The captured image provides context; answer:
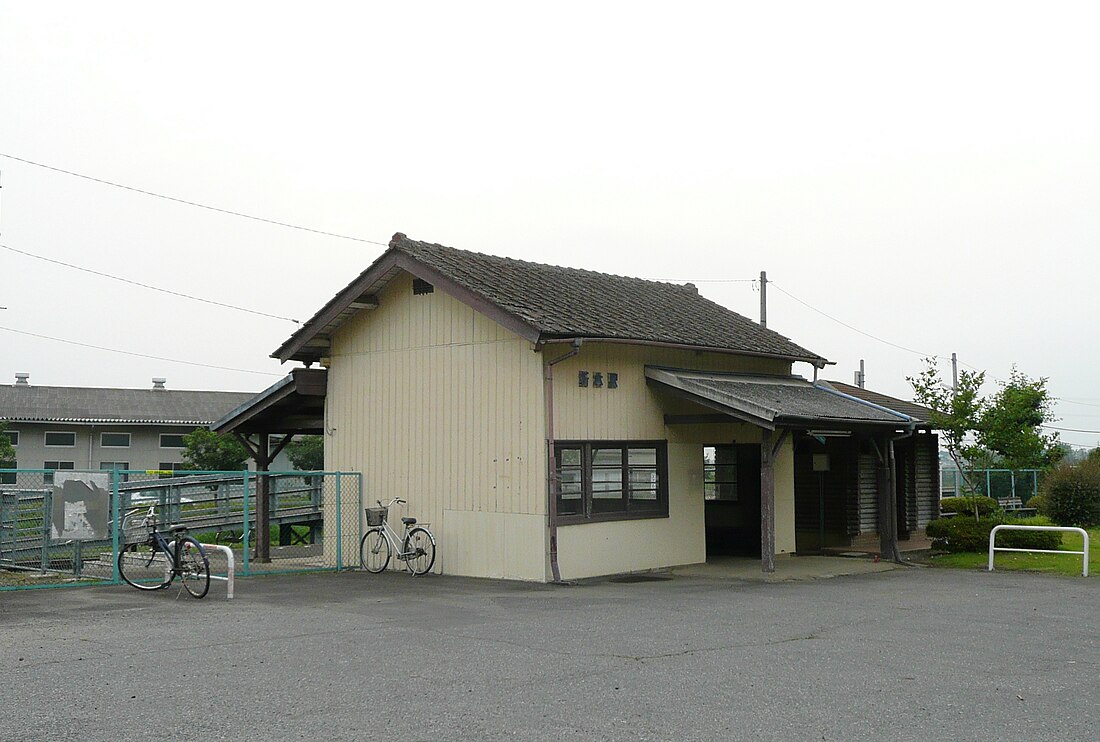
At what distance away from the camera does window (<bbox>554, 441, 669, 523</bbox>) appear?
16609mm

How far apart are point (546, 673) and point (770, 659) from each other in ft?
6.79

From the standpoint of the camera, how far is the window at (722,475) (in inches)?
885

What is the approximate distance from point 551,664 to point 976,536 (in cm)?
1419

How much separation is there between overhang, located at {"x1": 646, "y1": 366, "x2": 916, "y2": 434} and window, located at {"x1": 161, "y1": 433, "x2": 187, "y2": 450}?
131ft

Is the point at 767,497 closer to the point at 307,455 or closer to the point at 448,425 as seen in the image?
the point at 448,425

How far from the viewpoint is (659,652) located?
9922 millimetres

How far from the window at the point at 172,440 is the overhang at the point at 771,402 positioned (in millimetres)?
39948

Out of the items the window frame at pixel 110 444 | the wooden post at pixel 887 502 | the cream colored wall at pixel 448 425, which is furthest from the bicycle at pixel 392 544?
the window frame at pixel 110 444

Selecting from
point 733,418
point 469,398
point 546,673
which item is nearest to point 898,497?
point 733,418

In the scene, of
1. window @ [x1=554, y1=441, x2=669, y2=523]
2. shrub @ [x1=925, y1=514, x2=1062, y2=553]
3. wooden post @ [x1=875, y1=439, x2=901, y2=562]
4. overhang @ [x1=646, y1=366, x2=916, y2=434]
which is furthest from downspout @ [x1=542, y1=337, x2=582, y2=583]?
shrub @ [x1=925, y1=514, x2=1062, y2=553]

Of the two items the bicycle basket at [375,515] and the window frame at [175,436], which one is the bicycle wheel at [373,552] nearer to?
the bicycle basket at [375,515]

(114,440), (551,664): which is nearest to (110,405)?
(114,440)

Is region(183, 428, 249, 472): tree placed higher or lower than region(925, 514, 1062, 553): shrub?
higher

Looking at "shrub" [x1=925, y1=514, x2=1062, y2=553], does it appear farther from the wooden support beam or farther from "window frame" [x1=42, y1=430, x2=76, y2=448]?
"window frame" [x1=42, y1=430, x2=76, y2=448]
